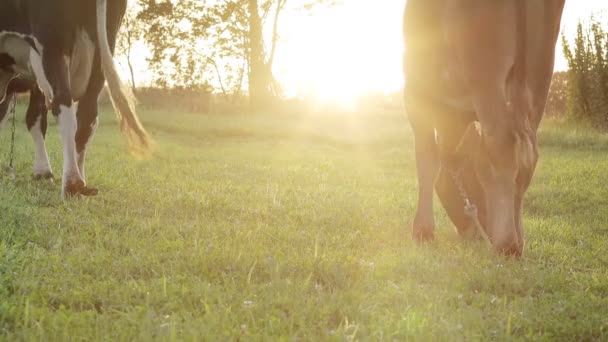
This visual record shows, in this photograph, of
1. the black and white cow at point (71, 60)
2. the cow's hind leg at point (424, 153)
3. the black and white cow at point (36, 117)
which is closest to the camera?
the cow's hind leg at point (424, 153)

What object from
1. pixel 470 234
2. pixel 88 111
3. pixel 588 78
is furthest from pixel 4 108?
pixel 588 78

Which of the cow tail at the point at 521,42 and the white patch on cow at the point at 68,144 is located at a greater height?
the cow tail at the point at 521,42

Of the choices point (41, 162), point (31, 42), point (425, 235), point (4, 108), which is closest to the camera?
point (425, 235)

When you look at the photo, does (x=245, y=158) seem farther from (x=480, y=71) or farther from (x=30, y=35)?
(x=480, y=71)

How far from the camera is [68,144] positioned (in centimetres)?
653

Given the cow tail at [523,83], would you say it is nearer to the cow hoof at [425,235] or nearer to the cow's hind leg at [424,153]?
the cow's hind leg at [424,153]

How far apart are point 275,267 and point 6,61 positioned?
457 centimetres

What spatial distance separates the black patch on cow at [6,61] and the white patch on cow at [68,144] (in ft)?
3.30

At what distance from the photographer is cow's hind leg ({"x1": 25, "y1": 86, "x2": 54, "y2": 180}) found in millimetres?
8391

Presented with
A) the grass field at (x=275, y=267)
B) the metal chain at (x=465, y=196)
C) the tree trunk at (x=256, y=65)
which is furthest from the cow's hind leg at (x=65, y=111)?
the tree trunk at (x=256, y=65)

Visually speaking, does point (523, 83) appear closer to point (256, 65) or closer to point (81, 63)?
point (81, 63)

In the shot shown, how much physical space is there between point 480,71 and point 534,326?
1560 mm

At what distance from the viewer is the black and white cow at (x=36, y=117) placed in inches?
327

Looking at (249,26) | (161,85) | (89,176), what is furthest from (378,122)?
(89,176)
